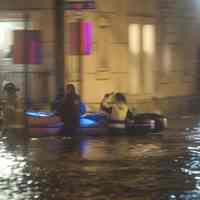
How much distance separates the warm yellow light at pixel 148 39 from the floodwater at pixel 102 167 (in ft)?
21.0

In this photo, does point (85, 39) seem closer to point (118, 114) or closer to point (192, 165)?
point (118, 114)

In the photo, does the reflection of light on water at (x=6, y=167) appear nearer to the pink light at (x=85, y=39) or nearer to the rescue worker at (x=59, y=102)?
the rescue worker at (x=59, y=102)

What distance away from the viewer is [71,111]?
66.1 ft

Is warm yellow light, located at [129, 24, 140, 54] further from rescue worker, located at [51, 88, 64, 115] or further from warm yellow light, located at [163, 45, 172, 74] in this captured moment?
rescue worker, located at [51, 88, 64, 115]

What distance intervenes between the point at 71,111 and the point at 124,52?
241 inches

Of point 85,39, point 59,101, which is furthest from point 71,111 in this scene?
point 85,39

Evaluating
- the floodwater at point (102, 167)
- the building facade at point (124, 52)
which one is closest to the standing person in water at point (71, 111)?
the floodwater at point (102, 167)

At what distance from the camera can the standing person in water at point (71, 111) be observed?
66.1 ft

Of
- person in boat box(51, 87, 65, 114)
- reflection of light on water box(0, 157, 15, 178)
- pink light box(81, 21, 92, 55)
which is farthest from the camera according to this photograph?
person in boat box(51, 87, 65, 114)

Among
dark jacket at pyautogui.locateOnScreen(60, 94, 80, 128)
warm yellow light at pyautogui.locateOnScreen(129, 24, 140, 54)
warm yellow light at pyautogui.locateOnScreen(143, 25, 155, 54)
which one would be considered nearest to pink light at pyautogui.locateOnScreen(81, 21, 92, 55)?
dark jacket at pyautogui.locateOnScreen(60, 94, 80, 128)

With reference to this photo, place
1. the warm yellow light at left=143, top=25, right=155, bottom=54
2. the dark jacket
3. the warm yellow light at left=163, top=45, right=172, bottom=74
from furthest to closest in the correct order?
1. the warm yellow light at left=163, top=45, right=172, bottom=74
2. the warm yellow light at left=143, top=25, right=155, bottom=54
3. the dark jacket

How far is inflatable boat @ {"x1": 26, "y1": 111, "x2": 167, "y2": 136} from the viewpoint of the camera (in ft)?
65.4

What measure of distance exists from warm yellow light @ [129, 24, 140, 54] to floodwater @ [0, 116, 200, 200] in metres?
5.67

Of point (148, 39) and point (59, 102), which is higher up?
point (148, 39)
